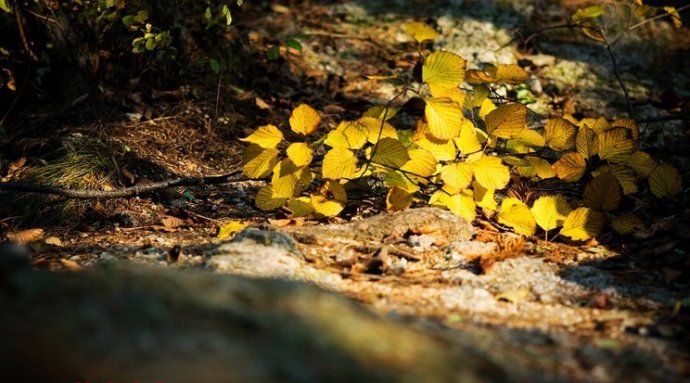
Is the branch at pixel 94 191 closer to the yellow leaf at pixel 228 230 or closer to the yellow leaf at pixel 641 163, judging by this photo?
the yellow leaf at pixel 228 230

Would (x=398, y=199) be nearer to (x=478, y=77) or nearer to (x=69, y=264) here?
(x=478, y=77)

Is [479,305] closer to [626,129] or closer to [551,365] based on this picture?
[551,365]

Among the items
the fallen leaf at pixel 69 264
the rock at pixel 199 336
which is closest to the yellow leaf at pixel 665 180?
the rock at pixel 199 336

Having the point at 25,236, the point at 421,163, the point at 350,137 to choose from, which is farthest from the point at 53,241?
the point at 421,163

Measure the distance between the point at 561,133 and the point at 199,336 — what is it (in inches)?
78.4

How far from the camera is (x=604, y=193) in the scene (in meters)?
2.44

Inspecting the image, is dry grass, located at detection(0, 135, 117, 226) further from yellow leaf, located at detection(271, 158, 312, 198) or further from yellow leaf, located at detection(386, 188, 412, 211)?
yellow leaf, located at detection(386, 188, 412, 211)

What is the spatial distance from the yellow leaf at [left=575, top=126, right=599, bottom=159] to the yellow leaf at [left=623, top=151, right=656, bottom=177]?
140mm

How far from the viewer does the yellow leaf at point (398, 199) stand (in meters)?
2.52

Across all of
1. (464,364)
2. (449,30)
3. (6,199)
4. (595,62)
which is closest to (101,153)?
(6,199)

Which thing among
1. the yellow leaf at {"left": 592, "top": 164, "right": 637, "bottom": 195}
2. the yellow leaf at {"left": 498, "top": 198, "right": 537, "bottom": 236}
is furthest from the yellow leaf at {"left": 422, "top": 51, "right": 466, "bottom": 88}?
the yellow leaf at {"left": 592, "top": 164, "right": 637, "bottom": 195}

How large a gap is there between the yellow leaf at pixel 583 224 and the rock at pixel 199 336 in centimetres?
128

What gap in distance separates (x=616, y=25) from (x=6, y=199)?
4.33 m

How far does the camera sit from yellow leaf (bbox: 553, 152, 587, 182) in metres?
2.55
